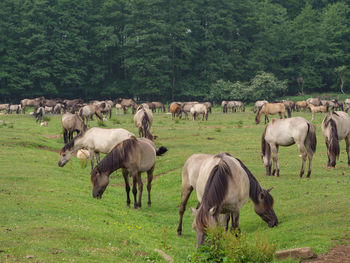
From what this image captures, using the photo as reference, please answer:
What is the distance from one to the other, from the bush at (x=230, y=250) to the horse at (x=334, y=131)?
1084 cm

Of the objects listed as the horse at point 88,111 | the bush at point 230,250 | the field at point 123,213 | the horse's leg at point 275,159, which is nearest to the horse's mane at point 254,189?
the field at point 123,213

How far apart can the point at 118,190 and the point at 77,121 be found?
10.1 metres

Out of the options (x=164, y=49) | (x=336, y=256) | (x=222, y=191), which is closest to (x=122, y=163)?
(x=222, y=191)

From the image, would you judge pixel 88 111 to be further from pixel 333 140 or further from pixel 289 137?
pixel 333 140

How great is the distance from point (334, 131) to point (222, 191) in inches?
417

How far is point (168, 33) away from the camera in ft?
283

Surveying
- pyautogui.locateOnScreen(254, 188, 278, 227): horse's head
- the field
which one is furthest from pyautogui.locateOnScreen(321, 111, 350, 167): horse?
pyautogui.locateOnScreen(254, 188, 278, 227): horse's head

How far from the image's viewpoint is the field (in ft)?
30.3

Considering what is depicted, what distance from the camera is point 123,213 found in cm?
A: 1400

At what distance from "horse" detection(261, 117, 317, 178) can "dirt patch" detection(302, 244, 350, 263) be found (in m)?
7.96

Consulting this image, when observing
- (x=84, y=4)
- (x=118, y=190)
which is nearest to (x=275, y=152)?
(x=118, y=190)

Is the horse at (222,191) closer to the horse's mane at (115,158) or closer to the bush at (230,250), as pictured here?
the bush at (230,250)

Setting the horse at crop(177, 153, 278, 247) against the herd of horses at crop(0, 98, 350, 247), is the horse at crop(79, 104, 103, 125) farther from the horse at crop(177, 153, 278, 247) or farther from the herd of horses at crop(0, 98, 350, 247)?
the horse at crop(177, 153, 278, 247)

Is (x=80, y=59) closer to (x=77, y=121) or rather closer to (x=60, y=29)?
(x=60, y=29)
